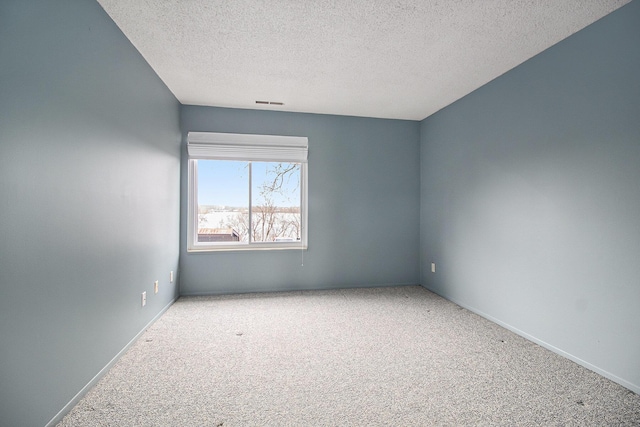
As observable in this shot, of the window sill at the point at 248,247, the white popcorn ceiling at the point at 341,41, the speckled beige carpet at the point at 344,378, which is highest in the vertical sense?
the white popcorn ceiling at the point at 341,41

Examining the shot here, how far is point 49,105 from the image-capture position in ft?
4.95

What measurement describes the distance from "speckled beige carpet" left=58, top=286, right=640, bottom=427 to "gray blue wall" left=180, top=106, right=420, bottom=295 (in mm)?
949

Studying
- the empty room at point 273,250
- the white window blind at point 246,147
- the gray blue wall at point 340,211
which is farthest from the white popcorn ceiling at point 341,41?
the gray blue wall at point 340,211

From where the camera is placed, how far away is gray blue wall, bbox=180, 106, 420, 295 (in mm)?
3945

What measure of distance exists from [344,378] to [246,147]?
9.69 ft

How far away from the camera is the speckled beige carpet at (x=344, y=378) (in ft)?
5.42

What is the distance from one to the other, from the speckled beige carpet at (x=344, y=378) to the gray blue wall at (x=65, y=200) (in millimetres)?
330

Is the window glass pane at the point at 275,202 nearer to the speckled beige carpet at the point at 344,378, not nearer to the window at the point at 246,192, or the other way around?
the window at the point at 246,192

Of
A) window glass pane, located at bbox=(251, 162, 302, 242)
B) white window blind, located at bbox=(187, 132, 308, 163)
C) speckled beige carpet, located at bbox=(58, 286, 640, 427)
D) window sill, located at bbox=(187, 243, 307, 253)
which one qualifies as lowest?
speckled beige carpet, located at bbox=(58, 286, 640, 427)

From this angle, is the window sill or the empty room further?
the window sill

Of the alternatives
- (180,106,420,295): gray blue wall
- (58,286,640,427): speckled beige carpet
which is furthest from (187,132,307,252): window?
(58,286,640,427): speckled beige carpet

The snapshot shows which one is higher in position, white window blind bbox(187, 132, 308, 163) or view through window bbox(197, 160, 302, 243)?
white window blind bbox(187, 132, 308, 163)

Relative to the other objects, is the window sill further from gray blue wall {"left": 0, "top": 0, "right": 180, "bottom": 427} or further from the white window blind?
gray blue wall {"left": 0, "top": 0, "right": 180, "bottom": 427}

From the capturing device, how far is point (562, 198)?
2.37 m
